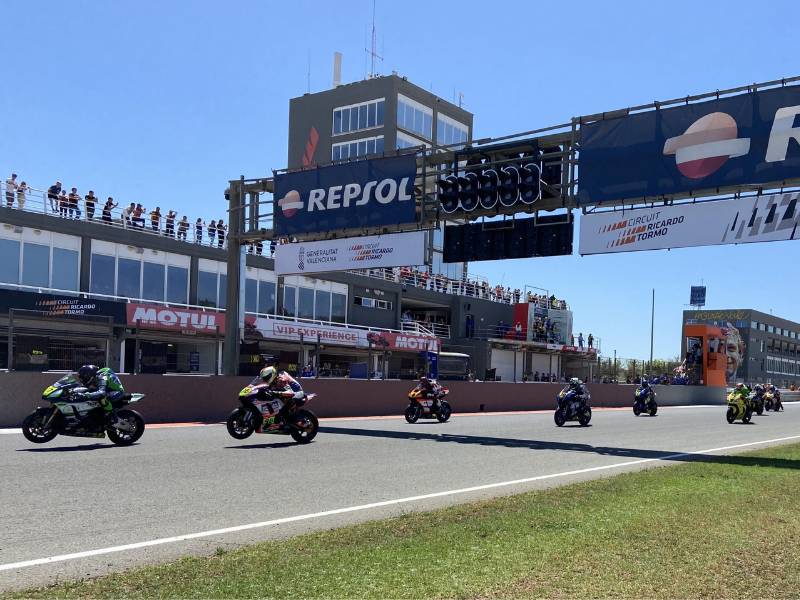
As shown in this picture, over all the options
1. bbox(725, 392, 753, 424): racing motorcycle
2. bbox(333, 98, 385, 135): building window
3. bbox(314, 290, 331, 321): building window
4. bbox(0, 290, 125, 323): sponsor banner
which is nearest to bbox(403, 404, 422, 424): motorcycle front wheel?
bbox(725, 392, 753, 424): racing motorcycle

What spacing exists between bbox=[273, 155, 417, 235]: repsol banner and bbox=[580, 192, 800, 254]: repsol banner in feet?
17.7

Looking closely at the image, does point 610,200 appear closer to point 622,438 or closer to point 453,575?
point 622,438

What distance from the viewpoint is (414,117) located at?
6650 cm

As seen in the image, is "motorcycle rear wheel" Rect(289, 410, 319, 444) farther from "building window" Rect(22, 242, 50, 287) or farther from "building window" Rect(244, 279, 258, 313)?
"building window" Rect(244, 279, 258, 313)

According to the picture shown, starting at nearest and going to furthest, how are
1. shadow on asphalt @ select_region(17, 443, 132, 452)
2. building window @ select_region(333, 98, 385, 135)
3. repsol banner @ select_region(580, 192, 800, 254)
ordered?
shadow on asphalt @ select_region(17, 443, 132, 452), repsol banner @ select_region(580, 192, 800, 254), building window @ select_region(333, 98, 385, 135)

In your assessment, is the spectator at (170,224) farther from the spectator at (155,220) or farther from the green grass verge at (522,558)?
the green grass verge at (522,558)

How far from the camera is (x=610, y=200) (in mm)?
18922

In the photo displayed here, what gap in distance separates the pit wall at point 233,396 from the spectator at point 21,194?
15992 mm

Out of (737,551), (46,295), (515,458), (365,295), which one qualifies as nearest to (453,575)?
(737,551)

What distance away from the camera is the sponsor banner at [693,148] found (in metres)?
16.7

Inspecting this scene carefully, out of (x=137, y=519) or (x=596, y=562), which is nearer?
(x=596, y=562)

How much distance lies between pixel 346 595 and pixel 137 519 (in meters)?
3.49

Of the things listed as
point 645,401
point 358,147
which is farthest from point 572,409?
point 358,147

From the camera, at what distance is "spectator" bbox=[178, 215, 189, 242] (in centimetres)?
4022
